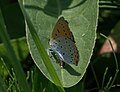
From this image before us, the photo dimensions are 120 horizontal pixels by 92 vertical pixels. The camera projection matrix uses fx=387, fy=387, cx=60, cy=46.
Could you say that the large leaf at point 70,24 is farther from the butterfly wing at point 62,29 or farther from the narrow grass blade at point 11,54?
the narrow grass blade at point 11,54

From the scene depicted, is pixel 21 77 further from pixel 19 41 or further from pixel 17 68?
pixel 19 41

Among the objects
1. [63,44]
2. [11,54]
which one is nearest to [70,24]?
[63,44]

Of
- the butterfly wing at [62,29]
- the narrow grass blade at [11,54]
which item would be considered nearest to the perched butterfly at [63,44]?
the butterfly wing at [62,29]

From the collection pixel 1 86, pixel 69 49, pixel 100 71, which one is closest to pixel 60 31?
pixel 69 49

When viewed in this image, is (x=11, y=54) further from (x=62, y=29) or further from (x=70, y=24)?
(x=70, y=24)

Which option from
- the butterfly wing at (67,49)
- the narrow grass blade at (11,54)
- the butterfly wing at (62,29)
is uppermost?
the narrow grass blade at (11,54)

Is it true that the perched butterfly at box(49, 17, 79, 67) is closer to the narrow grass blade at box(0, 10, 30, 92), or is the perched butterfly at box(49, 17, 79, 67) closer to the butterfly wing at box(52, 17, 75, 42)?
the butterfly wing at box(52, 17, 75, 42)
